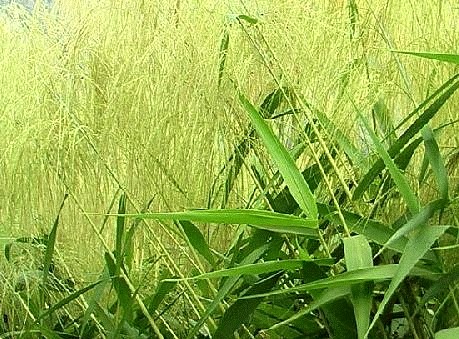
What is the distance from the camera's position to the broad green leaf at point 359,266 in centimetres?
64

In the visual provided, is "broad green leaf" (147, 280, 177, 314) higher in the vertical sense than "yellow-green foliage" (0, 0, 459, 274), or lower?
lower

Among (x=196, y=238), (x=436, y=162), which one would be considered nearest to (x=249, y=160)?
(x=196, y=238)

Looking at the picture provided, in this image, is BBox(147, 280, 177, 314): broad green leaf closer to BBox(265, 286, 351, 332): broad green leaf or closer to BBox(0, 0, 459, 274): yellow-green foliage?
BBox(0, 0, 459, 274): yellow-green foliage

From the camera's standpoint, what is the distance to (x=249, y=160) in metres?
0.80

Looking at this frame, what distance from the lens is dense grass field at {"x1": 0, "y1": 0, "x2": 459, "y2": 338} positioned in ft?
2.21

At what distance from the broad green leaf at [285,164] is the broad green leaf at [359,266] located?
39 millimetres

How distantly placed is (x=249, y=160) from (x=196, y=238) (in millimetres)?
92

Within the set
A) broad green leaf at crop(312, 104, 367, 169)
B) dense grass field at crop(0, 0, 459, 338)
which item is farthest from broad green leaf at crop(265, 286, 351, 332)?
broad green leaf at crop(312, 104, 367, 169)

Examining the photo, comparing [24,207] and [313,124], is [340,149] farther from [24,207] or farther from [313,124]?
[24,207]

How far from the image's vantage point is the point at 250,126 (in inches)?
29.5

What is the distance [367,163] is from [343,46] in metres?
0.10

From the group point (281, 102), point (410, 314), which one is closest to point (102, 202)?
point (281, 102)

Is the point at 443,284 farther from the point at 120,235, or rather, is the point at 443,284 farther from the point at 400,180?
the point at 120,235

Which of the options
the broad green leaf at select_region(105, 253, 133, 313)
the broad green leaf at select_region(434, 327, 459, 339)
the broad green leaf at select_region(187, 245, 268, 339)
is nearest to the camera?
the broad green leaf at select_region(434, 327, 459, 339)
